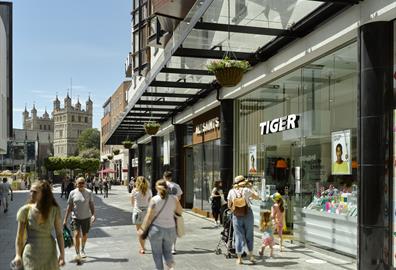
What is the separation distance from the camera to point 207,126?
20.1 meters

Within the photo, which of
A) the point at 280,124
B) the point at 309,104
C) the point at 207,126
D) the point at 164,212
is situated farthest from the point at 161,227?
the point at 207,126

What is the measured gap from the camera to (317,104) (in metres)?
11.8

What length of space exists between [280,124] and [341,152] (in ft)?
10.5

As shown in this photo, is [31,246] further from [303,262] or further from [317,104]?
[317,104]

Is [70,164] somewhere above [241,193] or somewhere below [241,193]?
below

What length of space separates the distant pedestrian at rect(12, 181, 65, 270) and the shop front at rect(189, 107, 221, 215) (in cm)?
1303

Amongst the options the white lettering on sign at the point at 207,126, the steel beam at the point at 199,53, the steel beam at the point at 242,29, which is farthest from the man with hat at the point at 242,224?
the white lettering on sign at the point at 207,126

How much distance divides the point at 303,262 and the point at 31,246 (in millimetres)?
6099

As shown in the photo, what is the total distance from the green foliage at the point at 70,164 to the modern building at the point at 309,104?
73.6m

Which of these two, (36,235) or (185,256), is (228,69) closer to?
(185,256)

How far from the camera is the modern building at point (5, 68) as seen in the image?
103ft

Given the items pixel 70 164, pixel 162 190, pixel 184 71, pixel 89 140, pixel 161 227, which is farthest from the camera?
pixel 89 140

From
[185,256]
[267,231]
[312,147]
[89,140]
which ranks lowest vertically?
[185,256]

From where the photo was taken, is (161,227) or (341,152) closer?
(161,227)
